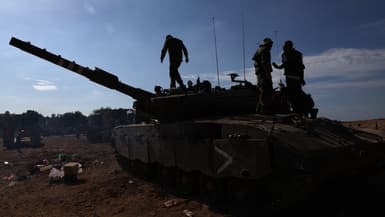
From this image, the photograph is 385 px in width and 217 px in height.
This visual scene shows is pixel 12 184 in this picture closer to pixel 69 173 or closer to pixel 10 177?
pixel 10 177

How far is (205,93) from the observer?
29.6 feet

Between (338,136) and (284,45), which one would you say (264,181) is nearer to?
(338,136)

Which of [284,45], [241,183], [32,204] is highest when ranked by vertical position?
[284,45]

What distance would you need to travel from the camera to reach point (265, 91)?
27.4ft

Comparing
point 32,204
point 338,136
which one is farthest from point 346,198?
point 32,204

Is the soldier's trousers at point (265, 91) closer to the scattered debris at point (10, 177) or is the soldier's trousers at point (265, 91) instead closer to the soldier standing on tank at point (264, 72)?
the soldier standing on tank at point (264, 72)

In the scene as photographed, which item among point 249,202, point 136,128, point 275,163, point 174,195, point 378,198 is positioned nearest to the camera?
point 275,163

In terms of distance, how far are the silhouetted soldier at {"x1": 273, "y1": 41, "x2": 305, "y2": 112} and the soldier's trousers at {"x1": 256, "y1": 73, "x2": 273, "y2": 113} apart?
1.58 feet

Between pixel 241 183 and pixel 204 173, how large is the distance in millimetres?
1004

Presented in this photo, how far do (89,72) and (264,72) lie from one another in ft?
17.7

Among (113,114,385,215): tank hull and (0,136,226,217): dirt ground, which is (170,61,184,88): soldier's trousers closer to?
(113,114,385,215): tank hull

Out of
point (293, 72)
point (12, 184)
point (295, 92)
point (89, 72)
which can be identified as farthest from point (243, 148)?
point (12, 184)

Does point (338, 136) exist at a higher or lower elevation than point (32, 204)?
higher

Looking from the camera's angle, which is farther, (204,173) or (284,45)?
(284,45)
